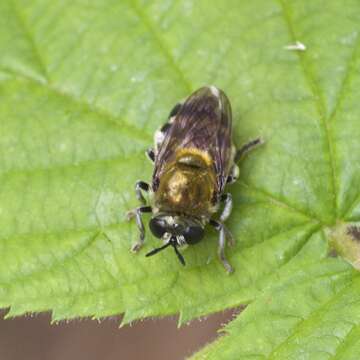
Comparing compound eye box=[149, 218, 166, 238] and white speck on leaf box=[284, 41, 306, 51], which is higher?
white speck on leaf box=[284, 41, 306, 51]

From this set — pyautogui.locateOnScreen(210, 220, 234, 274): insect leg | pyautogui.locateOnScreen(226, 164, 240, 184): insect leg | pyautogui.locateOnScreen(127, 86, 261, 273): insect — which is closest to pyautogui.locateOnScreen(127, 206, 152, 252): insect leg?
pyautogui.locateOnScreen(127, 86, 261, 273): insect

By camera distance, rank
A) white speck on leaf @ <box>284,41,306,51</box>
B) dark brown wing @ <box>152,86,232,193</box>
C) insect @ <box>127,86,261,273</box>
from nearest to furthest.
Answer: insect @ <box>127,86,261,273</box>
dark brown wing @ <box>152,86,232,193</box>
white speck on leaf @ <box>284,41,306,51</box>

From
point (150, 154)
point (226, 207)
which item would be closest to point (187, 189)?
point (226, 207)

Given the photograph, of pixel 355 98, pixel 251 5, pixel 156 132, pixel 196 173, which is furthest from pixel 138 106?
pixel 355 98

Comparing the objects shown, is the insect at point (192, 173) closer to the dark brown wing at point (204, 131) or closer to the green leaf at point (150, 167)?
the dark brown wing at point (204, 131)

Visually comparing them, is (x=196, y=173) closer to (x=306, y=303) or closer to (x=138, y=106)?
(x=138, y=106)

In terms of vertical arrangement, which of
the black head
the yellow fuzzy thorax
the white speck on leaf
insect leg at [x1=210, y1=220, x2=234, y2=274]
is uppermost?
the white speck on leaf

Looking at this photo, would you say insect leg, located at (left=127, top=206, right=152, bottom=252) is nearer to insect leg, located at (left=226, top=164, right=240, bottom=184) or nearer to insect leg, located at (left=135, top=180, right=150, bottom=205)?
insect leg, located at (left=135, top=180, right=150, bottom=205)

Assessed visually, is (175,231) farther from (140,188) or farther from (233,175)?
(233,175)
